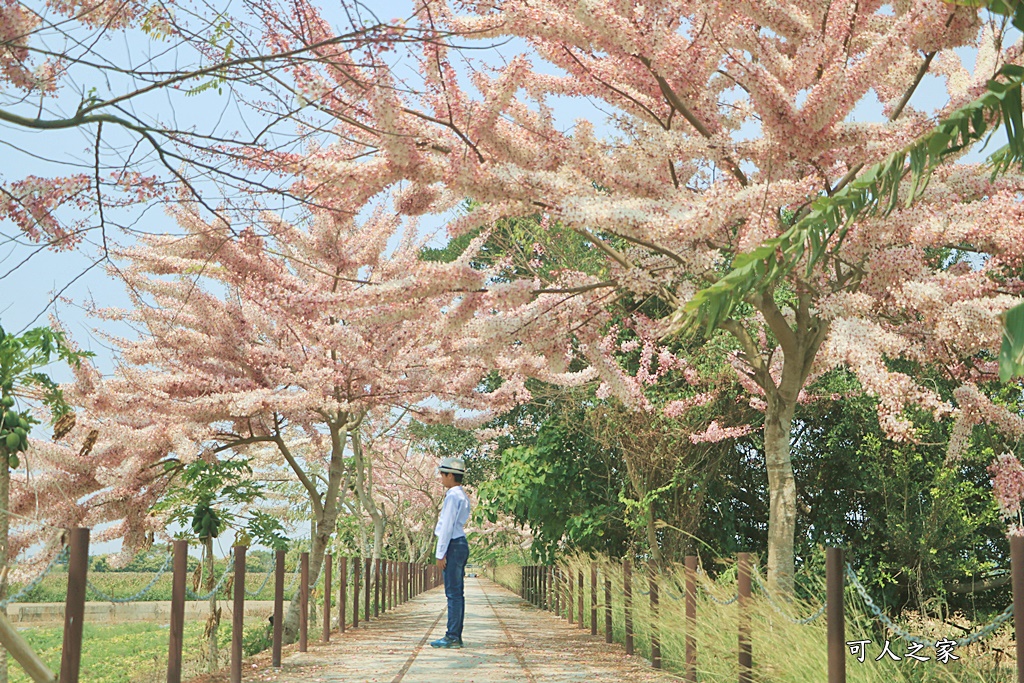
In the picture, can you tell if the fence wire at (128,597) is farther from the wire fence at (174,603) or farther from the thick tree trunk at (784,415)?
the thick tree trunk at (784,415)

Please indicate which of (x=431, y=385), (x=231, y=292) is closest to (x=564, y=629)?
(x=431, y=385)

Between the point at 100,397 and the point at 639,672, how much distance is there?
6.92 meters

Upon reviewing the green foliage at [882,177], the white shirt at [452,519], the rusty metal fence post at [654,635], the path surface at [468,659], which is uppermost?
the green foliage at [882,177]

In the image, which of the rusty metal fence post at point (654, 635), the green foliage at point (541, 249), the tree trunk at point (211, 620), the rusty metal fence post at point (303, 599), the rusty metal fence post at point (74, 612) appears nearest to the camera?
the rusty metal fence post at point (74, 612)

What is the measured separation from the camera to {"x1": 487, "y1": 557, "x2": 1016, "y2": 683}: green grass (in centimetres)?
605

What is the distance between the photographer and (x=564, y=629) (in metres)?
14.7

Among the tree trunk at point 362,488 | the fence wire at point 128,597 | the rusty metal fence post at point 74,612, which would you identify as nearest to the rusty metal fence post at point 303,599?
the fence wire at point 128,597

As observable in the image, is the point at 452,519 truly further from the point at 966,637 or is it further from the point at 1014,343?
the point at 1014,343

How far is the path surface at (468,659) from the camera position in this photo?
833 centimetres

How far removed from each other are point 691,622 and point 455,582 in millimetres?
3674

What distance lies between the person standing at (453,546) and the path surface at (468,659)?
1.04 feet

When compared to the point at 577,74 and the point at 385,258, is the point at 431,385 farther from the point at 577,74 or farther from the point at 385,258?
the point at 577,74

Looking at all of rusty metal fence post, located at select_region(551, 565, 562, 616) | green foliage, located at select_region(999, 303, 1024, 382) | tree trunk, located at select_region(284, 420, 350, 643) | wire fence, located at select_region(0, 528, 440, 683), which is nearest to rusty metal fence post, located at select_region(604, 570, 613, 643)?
wire fence, located at select_region(0, 528, 440, 683)

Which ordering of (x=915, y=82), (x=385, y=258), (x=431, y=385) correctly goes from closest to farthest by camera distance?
1. (x=915, y=82)
2. (x=431, y=385)
3. (x=385, y=258)
